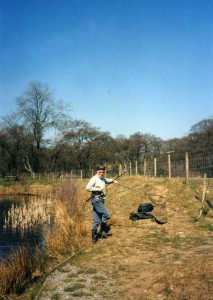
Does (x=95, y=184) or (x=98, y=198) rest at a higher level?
(x=95, y=184)

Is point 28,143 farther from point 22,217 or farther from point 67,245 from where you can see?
point 67,245

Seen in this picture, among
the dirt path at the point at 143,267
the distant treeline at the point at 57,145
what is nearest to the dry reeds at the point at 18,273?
the dirt path at the point at 143,267

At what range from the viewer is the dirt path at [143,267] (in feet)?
21.1

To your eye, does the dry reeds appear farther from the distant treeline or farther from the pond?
the distant treeline

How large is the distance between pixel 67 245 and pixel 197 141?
58.2 m

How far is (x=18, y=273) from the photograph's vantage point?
321 inches

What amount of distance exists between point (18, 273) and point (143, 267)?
8.68 feet

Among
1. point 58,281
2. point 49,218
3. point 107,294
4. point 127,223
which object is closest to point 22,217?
point 49,218

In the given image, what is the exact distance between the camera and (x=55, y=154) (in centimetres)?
6112

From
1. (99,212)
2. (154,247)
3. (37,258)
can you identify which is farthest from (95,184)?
(37,258)

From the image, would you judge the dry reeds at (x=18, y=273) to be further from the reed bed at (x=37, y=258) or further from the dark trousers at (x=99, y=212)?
the dark trousers at (x=99, y=212)

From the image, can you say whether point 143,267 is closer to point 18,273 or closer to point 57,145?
point 18,273

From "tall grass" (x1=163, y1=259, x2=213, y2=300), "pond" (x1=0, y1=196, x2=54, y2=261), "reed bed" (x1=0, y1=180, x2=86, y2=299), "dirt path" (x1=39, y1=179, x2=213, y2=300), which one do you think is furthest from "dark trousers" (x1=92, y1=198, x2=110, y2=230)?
"tall grass" (x1=163, y1=259, x2=213, y2=300)

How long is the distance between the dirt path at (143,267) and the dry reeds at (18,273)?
0.62 metres
